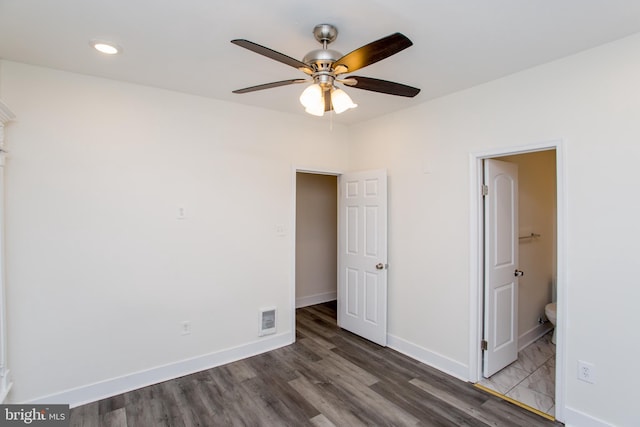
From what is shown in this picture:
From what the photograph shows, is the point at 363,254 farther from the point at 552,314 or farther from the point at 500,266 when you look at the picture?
the point at 552,314

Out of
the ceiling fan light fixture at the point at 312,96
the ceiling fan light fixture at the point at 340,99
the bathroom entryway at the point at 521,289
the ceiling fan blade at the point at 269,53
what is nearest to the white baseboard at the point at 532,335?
the bathroom entryway at the point at 521,289

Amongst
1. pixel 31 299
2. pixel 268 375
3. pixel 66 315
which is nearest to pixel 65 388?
pixel 66 315

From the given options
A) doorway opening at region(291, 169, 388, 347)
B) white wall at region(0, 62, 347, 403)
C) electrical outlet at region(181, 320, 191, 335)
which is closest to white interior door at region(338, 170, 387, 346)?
doorway opening at region(291, 169, 388, 347)

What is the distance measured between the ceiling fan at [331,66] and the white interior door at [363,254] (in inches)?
71.7

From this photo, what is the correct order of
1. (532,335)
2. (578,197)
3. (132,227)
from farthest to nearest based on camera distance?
(532,335)
(132,227)
(578,197)

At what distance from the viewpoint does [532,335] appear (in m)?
3.79

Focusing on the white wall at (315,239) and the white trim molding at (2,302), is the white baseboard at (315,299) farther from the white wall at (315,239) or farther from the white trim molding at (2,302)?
the white trim molding at (2,302)

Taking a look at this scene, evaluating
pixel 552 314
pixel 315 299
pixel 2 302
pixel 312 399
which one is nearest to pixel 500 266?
pixel 552 314

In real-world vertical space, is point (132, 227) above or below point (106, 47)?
below

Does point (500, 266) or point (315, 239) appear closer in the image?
point (500, 266)

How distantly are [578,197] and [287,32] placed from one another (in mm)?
2307

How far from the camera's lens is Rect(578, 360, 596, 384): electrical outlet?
2.22m

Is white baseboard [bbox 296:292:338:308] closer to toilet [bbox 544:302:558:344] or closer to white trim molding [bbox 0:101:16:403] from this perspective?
toilet [bbox 544:302:558:344]

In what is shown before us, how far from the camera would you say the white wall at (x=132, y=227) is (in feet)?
8.01
